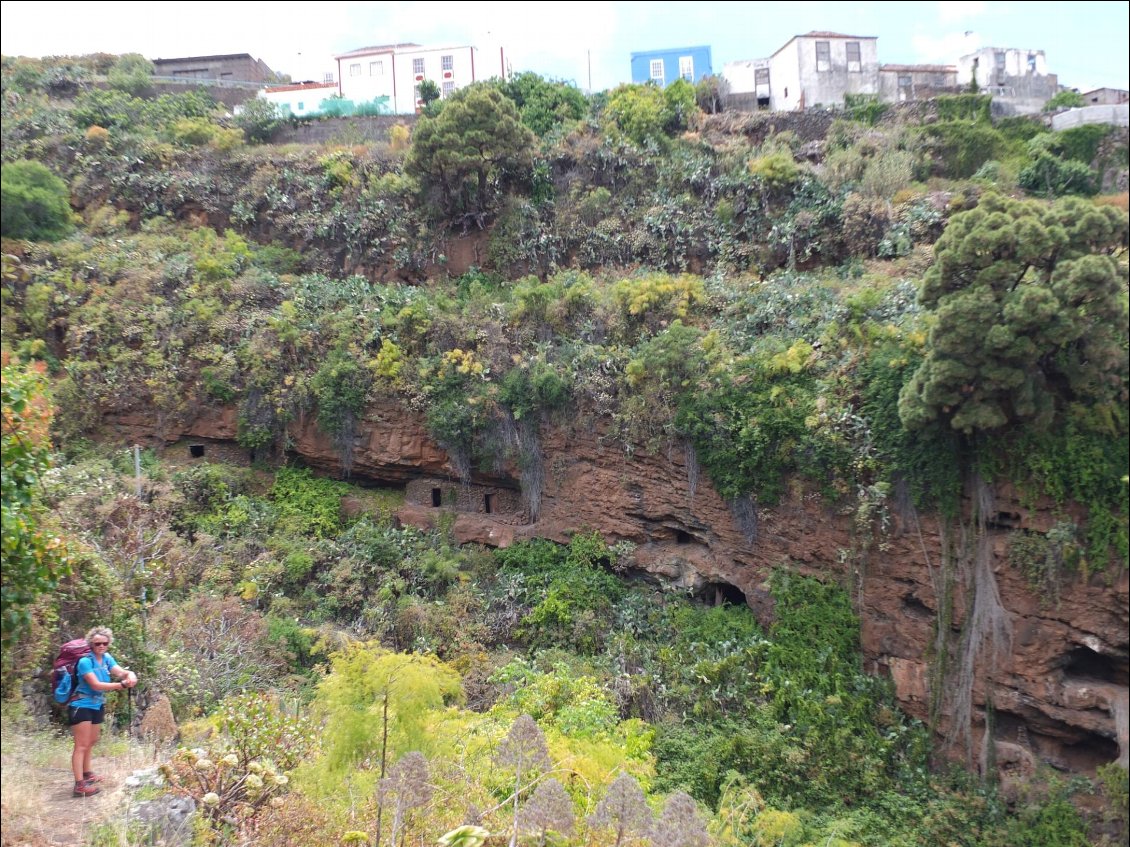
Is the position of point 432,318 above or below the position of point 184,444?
above

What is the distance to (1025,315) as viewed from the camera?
34.3 ft

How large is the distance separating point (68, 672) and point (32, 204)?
14.1ft

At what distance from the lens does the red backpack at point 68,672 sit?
287 inches

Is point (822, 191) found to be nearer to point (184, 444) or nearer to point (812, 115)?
point (812, 115)

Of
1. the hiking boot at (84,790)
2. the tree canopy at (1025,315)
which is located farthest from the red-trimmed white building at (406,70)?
the hiking boot at (84,790)

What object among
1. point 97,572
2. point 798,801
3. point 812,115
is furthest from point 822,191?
point 97,572

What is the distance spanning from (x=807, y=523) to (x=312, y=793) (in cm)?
815

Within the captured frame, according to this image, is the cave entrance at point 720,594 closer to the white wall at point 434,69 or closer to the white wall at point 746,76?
the white wall at point 746,76

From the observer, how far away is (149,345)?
1645 centimetres

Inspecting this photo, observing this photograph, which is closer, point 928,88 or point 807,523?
point 807,523

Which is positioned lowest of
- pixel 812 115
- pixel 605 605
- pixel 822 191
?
pixel 605 605

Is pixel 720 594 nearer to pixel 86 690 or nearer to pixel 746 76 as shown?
pixel 86 690

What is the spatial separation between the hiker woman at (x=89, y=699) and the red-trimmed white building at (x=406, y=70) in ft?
72.3

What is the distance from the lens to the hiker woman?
7188mm
